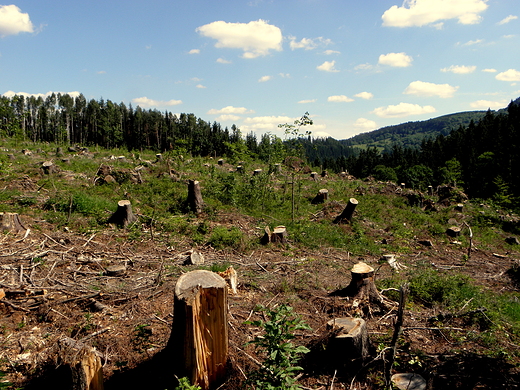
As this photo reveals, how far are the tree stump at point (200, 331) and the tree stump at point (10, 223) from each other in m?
6.53

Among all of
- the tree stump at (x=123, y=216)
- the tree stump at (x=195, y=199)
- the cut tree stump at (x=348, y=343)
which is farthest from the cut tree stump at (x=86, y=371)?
the tree stump at (x=195, y=199)

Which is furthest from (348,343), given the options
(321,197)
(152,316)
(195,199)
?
(321,197)

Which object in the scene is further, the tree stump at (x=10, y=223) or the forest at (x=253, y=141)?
the forest at (x=253, y=141)

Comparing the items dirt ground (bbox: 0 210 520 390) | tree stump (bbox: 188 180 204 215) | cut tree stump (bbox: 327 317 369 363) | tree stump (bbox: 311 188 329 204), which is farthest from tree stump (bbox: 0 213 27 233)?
tree stump (bbox: 311 188 329 204)

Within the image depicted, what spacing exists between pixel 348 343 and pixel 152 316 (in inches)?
109

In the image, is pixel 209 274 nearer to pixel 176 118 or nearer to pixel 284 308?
pixel 284 308

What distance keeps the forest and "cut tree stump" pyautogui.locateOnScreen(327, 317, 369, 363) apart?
90.6 ft

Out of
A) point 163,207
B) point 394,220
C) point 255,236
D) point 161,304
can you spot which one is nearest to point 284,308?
point 161,304

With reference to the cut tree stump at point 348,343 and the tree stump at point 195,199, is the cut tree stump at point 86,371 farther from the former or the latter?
the tree stump at point 195,199

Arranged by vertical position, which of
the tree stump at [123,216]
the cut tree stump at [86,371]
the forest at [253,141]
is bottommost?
the cut tree stump at [86,371]

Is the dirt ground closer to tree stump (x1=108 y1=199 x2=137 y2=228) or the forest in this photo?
tree stump (x1=108 y1=199 x2=137 y2=228)

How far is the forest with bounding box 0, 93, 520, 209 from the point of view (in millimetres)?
37469

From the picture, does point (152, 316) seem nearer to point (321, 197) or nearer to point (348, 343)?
point (348, 343)

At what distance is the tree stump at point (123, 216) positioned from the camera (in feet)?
29.4
